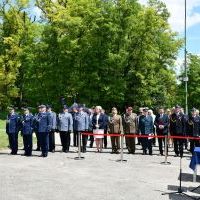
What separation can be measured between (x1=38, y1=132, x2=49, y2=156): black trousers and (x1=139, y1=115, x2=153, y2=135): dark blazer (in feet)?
13.1

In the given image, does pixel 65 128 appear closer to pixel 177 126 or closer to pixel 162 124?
pixel 162 124

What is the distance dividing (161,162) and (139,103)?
25.3 m

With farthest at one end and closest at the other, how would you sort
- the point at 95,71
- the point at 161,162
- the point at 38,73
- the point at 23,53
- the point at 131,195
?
the point at 23,53
the point at 38,73
the point at 95,71
the point at 161,162
the point at 131,195

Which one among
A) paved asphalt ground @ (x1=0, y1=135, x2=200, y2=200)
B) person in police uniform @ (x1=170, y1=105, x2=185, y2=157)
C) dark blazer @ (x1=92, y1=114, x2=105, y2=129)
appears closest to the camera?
paved asphalt ground @ (x1=0, y1=135, x2=200, y2=200)

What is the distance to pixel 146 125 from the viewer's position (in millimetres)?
21875

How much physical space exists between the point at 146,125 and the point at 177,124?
123cm

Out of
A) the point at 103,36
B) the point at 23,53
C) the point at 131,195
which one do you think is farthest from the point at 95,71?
the point at 131,195

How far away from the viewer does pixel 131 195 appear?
1236 cm

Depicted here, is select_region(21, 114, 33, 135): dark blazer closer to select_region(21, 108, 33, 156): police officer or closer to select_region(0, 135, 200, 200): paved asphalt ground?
select_region(21, 108, 33, 156): police officer

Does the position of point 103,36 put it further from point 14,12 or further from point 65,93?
point 14,12

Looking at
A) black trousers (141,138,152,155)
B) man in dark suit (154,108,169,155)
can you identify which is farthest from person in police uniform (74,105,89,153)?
man in dark suit (154,108,169,155)

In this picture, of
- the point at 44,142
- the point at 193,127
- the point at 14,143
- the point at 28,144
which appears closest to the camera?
the point at 44,142

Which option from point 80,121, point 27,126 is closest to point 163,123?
point 80,121

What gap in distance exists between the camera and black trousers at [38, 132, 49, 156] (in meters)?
19.9
